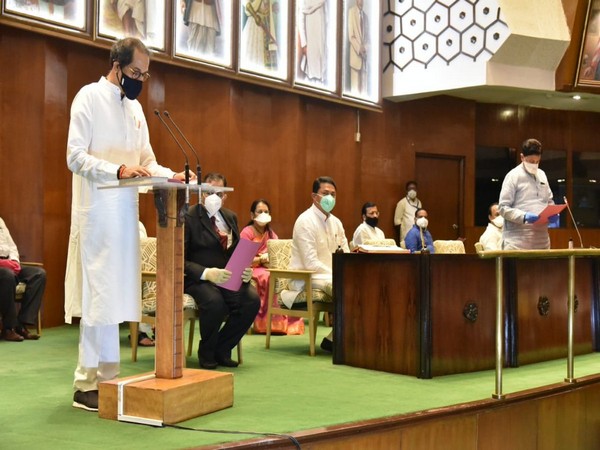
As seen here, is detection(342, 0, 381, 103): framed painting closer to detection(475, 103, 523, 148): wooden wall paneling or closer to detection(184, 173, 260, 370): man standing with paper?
detection(475, 103, 523, 148): wooden wall paneling

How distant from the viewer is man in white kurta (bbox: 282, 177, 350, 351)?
17.5 ft

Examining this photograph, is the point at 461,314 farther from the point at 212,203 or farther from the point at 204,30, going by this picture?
the point at 204,30

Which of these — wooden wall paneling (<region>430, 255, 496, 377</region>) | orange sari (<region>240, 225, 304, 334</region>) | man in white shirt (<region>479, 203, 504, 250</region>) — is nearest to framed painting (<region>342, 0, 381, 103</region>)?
man in white shirt (<region>479, 203, 504, 250</region>)

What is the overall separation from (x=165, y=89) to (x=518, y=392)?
5105 millimetres

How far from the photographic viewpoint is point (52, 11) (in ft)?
20.4

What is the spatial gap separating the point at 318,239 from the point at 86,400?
8.31 ft

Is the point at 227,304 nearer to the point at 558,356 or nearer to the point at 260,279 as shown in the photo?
the point at 260,279

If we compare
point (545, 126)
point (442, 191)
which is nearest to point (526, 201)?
point (442, 191)

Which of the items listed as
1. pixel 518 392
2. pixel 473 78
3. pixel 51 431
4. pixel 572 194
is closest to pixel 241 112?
pixel 473 78

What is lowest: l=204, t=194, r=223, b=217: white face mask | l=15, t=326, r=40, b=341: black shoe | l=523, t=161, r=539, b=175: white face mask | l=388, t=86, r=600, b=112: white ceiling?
l=15, t=326, r=40, b=341: black shoe

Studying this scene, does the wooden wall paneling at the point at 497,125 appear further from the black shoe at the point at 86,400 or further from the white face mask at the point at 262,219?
the black shoe at the point at 86,400

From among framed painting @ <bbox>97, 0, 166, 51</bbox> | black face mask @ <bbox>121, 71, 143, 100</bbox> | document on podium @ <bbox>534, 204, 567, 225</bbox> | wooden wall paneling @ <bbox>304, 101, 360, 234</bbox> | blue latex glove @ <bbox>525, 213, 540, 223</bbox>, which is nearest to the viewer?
black face mask @ <bbox>121, 71, 143, 100</bbox>

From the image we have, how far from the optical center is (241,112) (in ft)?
28.2

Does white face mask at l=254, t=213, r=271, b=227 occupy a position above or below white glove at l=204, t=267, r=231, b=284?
above
